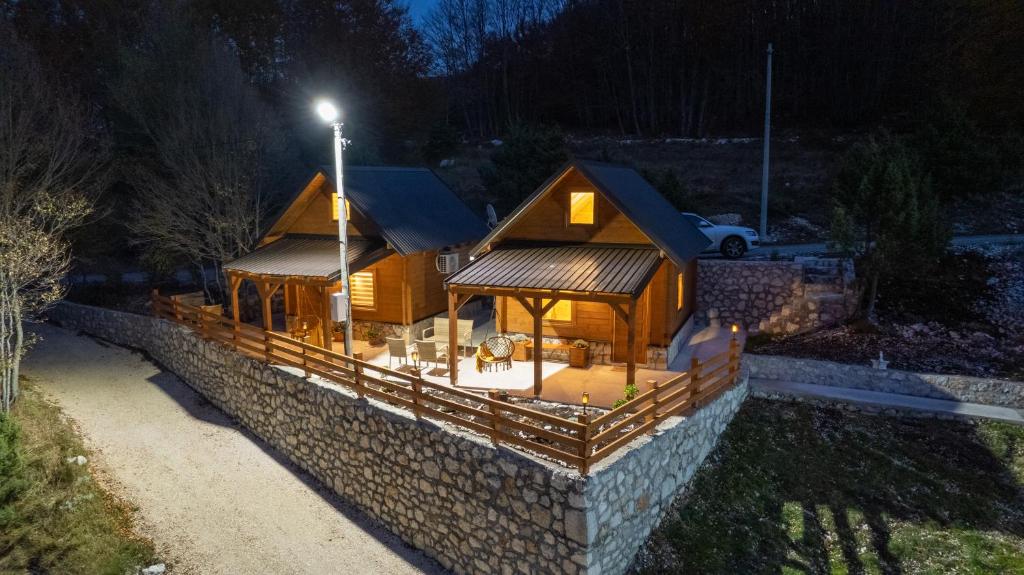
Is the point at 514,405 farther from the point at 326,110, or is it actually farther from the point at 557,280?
the point at 326,110

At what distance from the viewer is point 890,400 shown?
14.6m

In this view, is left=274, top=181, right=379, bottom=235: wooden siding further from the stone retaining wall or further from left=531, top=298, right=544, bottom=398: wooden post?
left=531, top=298, right=544, bottom=398: wooden post

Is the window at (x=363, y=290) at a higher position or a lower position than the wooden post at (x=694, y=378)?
higher

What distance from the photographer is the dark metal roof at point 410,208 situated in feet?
56.8

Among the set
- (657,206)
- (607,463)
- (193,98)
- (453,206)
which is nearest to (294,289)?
A: (453,206)

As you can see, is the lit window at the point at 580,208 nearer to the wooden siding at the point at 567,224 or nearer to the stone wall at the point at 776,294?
the wooden siding at the point at 567,224

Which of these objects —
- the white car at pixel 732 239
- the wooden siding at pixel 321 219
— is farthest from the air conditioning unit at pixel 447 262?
the white car at pixel 732 239

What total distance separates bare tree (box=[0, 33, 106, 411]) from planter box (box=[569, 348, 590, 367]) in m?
13.6

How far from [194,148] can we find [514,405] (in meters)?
18.0

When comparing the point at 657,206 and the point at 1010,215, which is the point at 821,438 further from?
the point at 1010,215

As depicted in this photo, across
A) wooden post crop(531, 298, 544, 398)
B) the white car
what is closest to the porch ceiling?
wooden post crop(531, 298, 544, 398)

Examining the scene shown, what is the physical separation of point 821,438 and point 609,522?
6967 mm

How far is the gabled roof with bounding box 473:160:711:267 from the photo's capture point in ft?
47.2

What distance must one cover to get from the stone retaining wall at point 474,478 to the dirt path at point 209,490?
53 centimetres
